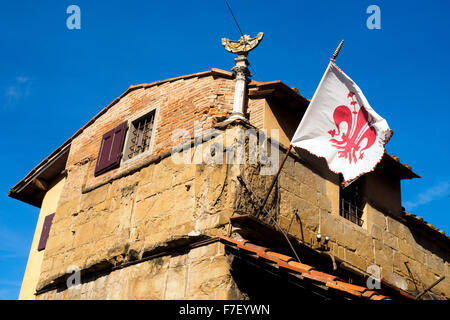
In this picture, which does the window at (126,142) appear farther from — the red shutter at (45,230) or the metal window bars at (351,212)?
the metal window bars at (351,212)

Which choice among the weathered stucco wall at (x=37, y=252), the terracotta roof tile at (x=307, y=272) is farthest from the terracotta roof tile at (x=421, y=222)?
the weathered stucco wall at (x=37, y=252)

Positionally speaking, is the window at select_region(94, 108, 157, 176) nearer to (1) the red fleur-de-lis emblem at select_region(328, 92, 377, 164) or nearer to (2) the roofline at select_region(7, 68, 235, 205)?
(2) the roofline at select_region(7, 68, 235, 205)

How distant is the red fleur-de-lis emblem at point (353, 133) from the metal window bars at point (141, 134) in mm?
3604

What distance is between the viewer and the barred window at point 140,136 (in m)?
9.66

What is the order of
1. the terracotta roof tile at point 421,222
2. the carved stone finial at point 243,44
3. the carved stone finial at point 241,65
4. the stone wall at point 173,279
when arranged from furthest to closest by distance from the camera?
the terracotta roof tile at point 421,222 → the carved stone finial at point 243,44 → the carved stone finial at point 241,65 → the stone wall at point 173,279

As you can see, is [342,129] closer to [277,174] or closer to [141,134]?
[277,174]

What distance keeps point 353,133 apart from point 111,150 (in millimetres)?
4720

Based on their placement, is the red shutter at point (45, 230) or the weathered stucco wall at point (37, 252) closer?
the weathered stucco wall at point (37, 252)

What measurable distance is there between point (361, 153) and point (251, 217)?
6.00 ft

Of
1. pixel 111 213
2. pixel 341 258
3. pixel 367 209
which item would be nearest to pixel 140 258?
pixel 111 213

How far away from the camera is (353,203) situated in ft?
32.1

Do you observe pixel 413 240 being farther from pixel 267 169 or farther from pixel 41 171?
pixel 41 171

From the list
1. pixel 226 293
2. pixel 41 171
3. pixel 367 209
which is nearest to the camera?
pixel 226 293

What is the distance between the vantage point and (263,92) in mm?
8641
